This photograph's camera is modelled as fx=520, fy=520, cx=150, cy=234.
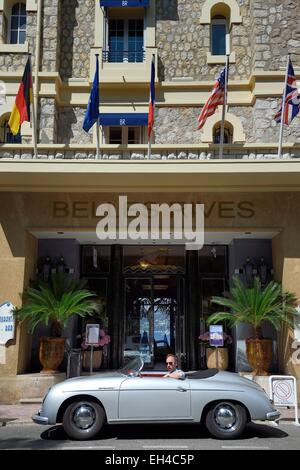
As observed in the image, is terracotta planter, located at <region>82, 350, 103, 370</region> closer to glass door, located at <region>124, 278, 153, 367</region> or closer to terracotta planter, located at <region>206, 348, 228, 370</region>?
glass door, located at <region>124, 278, 153, 367</region>

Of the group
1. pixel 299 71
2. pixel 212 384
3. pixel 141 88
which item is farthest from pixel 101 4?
pixel 212 384

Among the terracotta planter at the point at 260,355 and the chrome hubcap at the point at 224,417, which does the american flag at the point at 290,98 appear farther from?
the chrome hubcap at the point at 224,417

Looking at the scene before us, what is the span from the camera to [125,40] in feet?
55.9

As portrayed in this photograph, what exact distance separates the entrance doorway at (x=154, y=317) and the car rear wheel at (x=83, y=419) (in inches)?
274

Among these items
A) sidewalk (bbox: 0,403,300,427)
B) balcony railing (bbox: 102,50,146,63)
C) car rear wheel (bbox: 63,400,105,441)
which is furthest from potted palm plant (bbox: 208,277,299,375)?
balcony railing (bbox: 102,50,146,63)

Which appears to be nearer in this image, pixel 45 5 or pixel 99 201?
pixel 99 201

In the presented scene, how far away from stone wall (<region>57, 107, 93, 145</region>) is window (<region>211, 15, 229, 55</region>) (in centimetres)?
484

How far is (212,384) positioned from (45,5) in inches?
541

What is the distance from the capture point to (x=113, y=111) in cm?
1625

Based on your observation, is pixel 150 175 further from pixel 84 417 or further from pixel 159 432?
pixel 84 417

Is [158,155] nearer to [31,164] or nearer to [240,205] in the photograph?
[240,205]

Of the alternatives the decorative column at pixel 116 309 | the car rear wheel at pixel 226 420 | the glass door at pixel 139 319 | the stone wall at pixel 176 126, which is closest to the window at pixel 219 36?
the stone wall at pixel 176 126

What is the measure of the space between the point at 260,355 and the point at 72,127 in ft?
29.7
